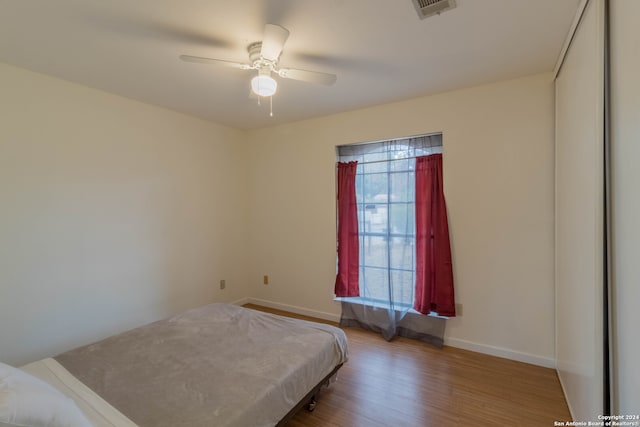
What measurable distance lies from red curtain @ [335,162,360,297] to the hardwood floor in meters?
0.76

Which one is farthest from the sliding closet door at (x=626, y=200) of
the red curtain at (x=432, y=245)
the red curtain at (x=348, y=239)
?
the red curtain at (x=348, y=239)

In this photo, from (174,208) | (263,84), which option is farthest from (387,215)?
→ (174,208)

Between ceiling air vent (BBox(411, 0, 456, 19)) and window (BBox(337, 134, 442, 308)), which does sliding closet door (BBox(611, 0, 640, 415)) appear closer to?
ceiling air vent (BBox(411, 0, 456, 19))

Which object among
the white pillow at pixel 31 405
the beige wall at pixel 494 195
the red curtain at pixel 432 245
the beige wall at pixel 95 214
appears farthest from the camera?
the red curtain at pixel 432 245

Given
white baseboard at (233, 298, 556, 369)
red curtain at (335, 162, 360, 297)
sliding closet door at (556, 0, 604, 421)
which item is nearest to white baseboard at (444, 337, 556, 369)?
white baseboard at (233, 298, 556, 369)

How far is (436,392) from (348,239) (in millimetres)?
1679

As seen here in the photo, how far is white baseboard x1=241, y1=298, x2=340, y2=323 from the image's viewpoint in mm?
3523

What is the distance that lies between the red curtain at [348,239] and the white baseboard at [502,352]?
42.8 inches

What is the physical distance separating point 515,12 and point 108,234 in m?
3.61

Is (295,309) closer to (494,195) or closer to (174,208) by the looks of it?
(174,208)

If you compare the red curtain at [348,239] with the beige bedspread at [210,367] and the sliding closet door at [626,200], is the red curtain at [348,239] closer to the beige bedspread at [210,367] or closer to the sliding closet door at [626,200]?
the beige bedspread at [210,367]

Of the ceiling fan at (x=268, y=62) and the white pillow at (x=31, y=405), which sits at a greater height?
the ceiling fan at (x=268, y=62)

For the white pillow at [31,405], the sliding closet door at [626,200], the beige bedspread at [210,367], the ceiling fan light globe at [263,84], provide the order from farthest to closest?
the ceiling fan light globe at [263,84]
the beige bedspread at [210,367]
the sliding closet door at [626,200]
the white pillow at [31,405]

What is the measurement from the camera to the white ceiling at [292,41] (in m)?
1.62
